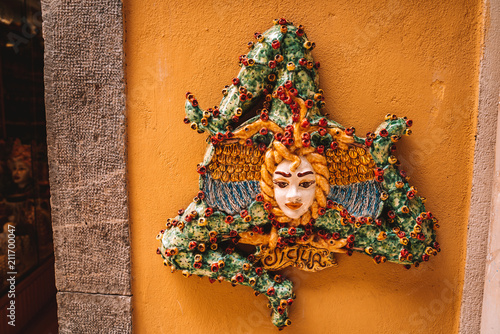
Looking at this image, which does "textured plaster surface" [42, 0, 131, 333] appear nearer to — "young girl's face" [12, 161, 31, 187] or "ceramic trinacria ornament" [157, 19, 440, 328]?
"ceramic trinacria ornament" [157, 19, 440, 328]

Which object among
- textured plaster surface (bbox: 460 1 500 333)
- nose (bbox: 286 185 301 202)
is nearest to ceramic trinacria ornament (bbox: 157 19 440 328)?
nose (bbox: 286 185 301 202)

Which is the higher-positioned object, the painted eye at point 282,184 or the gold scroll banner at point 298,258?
the painted eye at point 282,184

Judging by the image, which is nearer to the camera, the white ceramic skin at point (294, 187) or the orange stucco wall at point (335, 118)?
the white ceramic skin at point (294, 187)

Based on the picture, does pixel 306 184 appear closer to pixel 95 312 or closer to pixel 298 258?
pixel 298 258

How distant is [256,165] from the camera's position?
1.44 meters

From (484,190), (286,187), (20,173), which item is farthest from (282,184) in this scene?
(20,173)

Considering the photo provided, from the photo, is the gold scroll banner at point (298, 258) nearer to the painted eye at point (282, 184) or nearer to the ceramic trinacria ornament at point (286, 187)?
the ceramic trinacria ornament at point (286, 187)

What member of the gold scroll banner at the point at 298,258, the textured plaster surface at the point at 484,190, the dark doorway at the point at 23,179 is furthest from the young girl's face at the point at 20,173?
the textured plaster surface at the point at 484,190

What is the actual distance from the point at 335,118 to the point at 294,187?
1.39 feet

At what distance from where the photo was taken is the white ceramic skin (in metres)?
1.36

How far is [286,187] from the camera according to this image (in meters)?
1.38

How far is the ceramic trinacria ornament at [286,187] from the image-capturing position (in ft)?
4.49

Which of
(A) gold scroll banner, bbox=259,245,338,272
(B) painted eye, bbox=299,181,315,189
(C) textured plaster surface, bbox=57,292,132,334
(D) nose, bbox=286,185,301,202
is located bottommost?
(C) textured plaster surface, bbox=57,292,132,334

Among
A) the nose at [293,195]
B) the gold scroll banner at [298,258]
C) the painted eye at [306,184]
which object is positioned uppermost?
the painted eye at [306,184]
